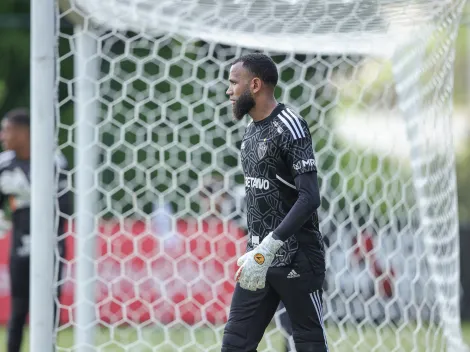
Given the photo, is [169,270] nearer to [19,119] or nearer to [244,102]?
[19,119]

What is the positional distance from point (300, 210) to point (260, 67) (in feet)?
2.23

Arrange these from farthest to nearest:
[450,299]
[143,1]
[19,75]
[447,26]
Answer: [19,75] < [450,299] < [447,26] < [143,1]

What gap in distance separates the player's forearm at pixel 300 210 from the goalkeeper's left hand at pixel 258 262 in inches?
1.5

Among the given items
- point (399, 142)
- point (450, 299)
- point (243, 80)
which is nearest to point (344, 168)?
point (399, 142)

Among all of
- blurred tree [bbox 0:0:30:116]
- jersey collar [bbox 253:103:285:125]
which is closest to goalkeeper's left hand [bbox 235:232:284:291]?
jersey collar [bbox 253:103:285:125]

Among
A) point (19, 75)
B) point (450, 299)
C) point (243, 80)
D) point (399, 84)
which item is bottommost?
point (450, 299)

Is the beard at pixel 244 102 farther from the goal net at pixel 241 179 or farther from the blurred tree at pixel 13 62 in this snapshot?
the blurred tree at pixel 13 62

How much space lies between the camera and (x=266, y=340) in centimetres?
714

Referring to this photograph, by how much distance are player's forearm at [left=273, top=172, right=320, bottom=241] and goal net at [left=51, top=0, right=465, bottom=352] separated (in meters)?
1.43

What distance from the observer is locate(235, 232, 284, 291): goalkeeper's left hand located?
3.82 meters

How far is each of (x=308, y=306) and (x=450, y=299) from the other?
2.48 m

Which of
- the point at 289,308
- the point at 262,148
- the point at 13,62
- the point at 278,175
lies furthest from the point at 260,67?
the point at 13,62

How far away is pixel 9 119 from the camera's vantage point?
250 inches

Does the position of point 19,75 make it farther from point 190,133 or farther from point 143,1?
point 143,1
